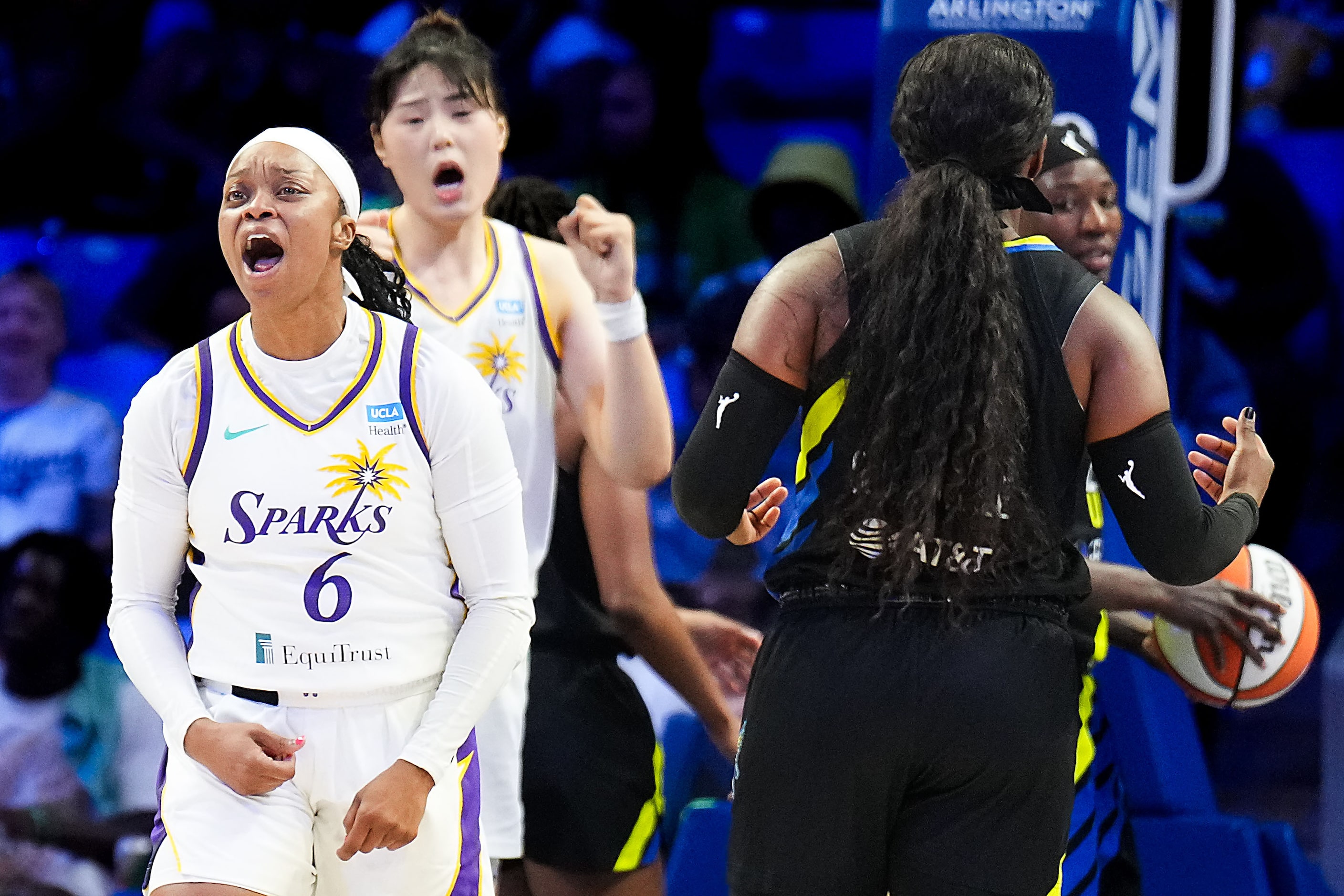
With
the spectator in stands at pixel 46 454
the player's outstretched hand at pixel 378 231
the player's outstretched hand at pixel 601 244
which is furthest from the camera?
the spectator in stands at pixel 46 454

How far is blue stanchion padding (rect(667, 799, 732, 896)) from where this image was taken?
394 centimetres

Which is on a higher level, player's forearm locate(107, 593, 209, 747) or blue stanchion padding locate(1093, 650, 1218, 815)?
player's forearm locate(107, 593, 209, 747)

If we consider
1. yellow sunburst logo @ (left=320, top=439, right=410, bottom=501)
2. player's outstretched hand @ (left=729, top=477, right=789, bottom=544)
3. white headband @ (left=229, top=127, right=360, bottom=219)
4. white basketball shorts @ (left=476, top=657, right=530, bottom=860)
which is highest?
white headband @ (left=229, top=127, right=360, bottom=219)

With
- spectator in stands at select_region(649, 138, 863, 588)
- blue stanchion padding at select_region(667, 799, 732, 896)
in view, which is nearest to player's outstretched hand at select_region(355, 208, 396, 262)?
blue stanchion padding at select_region(667, 799, 732, 896)

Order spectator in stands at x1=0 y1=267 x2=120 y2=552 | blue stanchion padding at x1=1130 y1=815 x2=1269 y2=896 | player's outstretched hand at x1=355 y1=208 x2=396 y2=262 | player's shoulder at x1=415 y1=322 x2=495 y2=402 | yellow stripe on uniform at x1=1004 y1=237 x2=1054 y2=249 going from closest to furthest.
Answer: yellow stripe on uniform at x1=1004 y1=237 x2=1054 y2=249
player's shoulder at x1=415 y1=322 x2=495 y2=402
player's outstretched hand at x1=355 y1=208 x2=396 y2=262
blue stanchion padding at x1=1130 y1=815 x2=1269 y2=896
spectator in stands at x1=0 y1=267 x2=120 y2=552

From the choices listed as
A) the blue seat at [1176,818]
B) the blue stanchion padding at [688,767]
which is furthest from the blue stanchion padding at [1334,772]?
the blue stanchion padding at [688,767]

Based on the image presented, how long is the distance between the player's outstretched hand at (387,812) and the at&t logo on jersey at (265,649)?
0.23 meters

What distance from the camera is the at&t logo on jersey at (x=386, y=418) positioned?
2.33m

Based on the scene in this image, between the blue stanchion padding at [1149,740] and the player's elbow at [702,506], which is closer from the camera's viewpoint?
the player's elbow at [702,506]

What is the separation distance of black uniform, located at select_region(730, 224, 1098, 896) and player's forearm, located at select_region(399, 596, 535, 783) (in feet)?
1.27

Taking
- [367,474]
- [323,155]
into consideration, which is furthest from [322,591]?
[323,155]

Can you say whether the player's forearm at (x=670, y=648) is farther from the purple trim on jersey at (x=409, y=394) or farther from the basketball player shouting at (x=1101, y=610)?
the purple trim on jersey at (x=409, y=394)

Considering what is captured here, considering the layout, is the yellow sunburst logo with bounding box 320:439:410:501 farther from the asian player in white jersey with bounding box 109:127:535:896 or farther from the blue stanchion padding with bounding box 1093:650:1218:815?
the blue stanchion padding with bounding box 1093:650:1218:815

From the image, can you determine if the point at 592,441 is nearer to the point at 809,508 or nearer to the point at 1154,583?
the point at 809,508
